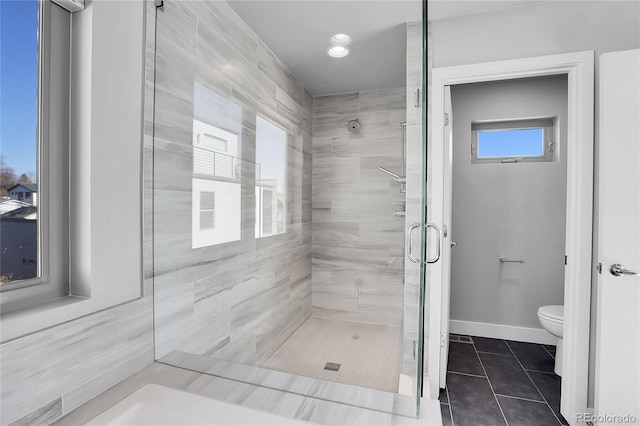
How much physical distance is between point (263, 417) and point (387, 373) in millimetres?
512

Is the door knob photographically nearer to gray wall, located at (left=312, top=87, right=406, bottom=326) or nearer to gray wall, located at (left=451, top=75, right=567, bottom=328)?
gray wall, located at (left=312, top=87, right=406, bottom=326)

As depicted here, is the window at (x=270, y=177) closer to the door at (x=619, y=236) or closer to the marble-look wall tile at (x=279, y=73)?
the marble-look wall tile at (x=279, y=73)

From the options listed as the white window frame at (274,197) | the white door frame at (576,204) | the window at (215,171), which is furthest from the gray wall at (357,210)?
the white door frame at (576,204)

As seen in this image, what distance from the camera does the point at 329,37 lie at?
5.01 feet

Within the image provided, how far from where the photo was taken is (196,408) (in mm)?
1021

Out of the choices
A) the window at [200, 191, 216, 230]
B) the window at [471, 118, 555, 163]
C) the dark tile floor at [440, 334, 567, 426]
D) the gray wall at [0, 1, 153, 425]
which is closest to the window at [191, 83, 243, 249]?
the window at [200, 191, 216, 230]

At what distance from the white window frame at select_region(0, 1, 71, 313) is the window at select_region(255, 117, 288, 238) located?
69 centimetres

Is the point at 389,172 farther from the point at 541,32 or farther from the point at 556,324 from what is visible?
the point at 556,324

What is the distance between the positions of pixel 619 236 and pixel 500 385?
1.21 m

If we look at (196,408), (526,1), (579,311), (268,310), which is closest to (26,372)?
(196,408)

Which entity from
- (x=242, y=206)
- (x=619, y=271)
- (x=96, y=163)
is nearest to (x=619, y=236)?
(x=619, y=271)

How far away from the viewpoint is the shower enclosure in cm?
130

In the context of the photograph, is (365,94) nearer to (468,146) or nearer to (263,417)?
(263,417)

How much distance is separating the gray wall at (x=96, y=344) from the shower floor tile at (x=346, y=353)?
544 millimetres
